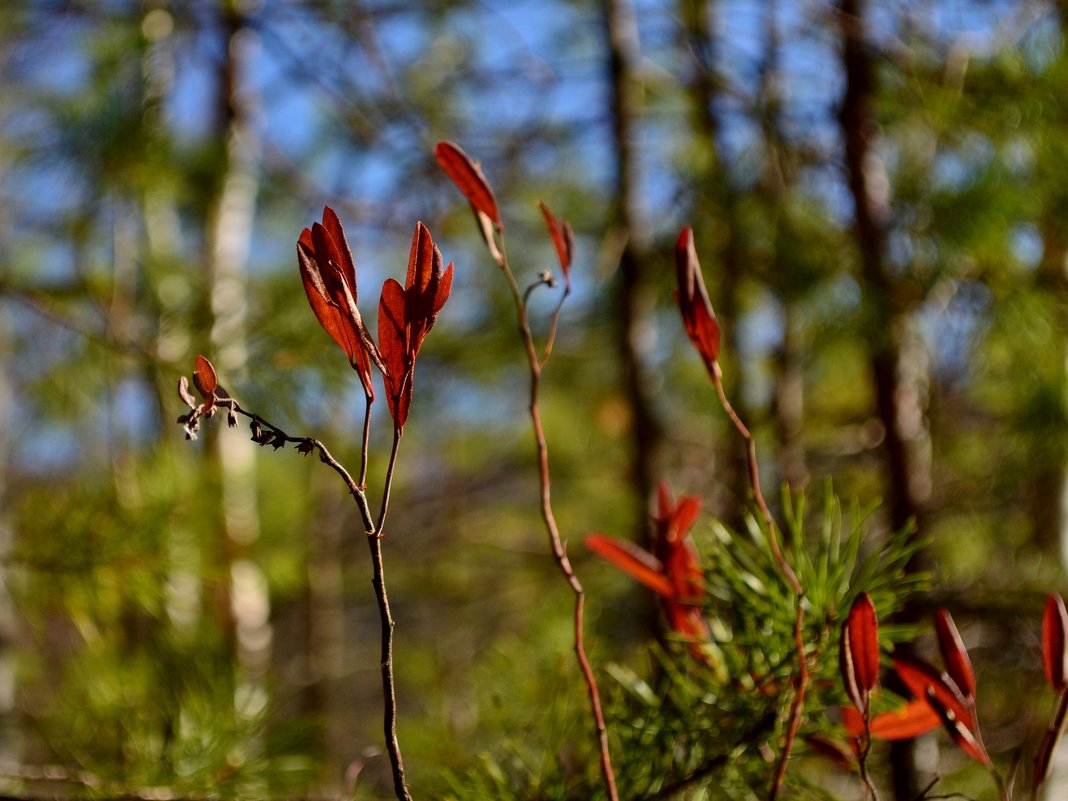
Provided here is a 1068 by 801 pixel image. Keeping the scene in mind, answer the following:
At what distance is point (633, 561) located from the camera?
45 cm

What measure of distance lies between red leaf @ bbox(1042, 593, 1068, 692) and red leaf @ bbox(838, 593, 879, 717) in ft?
0.26

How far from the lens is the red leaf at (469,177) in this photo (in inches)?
14.9

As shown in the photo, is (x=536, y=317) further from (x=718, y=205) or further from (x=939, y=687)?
(x=939, y=687)

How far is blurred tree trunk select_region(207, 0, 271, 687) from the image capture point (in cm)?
163

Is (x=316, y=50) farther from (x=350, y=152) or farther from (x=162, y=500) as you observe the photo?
(x=162, y=500)

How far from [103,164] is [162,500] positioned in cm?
60

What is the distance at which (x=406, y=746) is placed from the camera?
4.20 ft

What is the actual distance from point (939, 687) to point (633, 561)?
15 cm

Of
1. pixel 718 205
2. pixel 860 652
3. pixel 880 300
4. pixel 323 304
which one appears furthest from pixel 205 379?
pixel 718 205

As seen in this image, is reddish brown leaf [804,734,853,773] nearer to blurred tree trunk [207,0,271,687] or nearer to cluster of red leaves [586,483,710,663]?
cluster of red leaves [586,483,710,663]

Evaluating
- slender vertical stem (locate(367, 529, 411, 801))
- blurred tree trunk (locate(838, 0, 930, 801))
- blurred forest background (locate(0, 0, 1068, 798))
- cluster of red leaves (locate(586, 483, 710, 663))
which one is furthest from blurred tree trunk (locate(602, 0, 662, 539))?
slender vertical stem (locate(367, 529, 411, 801))

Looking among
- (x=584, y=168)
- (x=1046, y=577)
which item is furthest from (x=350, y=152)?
(x=1046, y=577)

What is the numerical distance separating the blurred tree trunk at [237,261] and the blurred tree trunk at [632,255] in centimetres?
67

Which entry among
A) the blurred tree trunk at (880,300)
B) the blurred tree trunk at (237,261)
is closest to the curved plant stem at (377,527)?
the blurred tree trunk at (880,300)
